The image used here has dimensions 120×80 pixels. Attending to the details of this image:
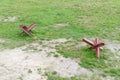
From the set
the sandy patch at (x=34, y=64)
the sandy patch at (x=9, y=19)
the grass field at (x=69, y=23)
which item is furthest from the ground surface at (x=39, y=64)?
the sandy patch at (x=9, y=19)

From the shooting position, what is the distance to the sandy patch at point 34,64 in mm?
4668

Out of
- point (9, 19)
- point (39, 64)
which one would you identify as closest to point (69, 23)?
point (9, 19)

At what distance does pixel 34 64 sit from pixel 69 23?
258 cm

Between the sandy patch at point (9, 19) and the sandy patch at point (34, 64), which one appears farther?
the sandy patch at point (9, 19)

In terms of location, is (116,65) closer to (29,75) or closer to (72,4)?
(29,75)

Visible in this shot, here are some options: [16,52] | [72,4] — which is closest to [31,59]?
[16,52]

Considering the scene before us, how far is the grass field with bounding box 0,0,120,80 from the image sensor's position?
209 inches

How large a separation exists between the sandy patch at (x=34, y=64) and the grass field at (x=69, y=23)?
0.20 m

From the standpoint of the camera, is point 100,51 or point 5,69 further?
point 100,51

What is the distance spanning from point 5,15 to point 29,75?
3.96 metres

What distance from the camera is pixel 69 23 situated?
7230 mm

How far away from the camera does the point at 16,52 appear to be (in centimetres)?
552

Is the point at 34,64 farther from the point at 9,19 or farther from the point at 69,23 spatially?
the point at 9,19

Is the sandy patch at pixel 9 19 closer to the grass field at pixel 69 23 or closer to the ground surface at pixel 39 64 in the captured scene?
the grass field at pixel 69 23
